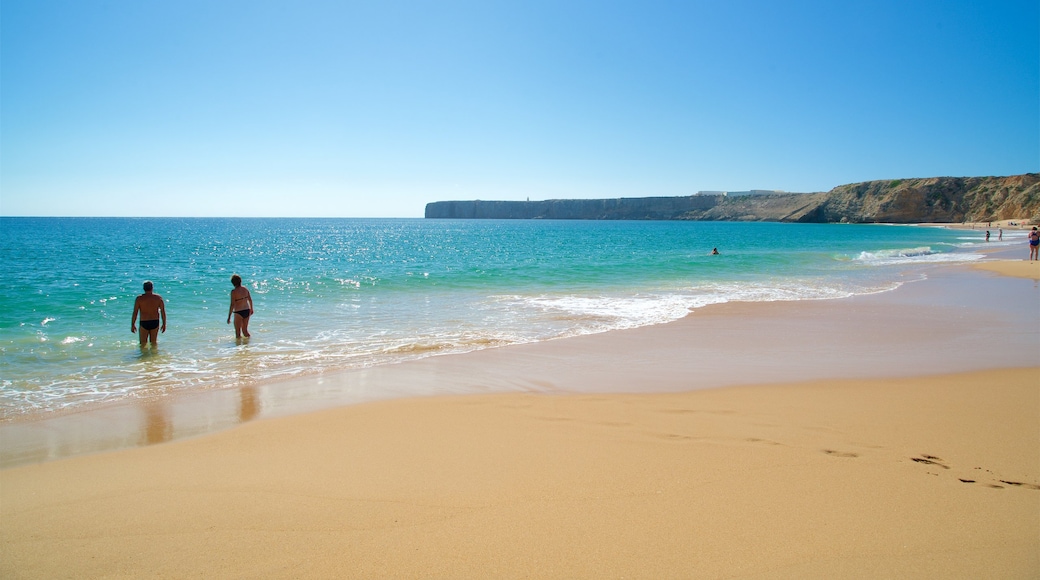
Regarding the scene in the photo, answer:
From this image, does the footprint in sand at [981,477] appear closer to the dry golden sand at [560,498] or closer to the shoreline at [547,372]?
the dry golden sand at [560,498]

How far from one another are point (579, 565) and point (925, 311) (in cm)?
1346

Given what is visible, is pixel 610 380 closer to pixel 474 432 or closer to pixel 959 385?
pixel 474 432

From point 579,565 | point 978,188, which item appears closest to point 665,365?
point 579,565

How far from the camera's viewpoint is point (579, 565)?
299 centimetres

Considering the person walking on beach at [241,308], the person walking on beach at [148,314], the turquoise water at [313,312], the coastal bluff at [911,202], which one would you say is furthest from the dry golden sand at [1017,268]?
the coastal bluff at [911,202]

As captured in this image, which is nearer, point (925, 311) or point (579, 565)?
point (579, 565)

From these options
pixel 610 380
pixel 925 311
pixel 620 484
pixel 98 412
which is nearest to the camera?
pixel 620 484

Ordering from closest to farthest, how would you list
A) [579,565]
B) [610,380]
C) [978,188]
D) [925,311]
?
1. [579,565]
2. [610,380]
3. [925,311]
4. [978,188]

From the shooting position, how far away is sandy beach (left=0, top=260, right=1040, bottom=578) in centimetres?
308

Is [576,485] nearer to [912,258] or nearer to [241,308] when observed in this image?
[241,308]

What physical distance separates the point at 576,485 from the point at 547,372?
13.0ft

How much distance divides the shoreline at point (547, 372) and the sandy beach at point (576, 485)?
0.36 feet

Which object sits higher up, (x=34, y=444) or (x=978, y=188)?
(x=978, y=188)

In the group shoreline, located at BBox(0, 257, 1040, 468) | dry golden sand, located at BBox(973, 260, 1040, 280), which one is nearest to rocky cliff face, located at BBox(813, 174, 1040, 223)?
dry golden sand, located at BBox(973, 260, 1040, 280)
